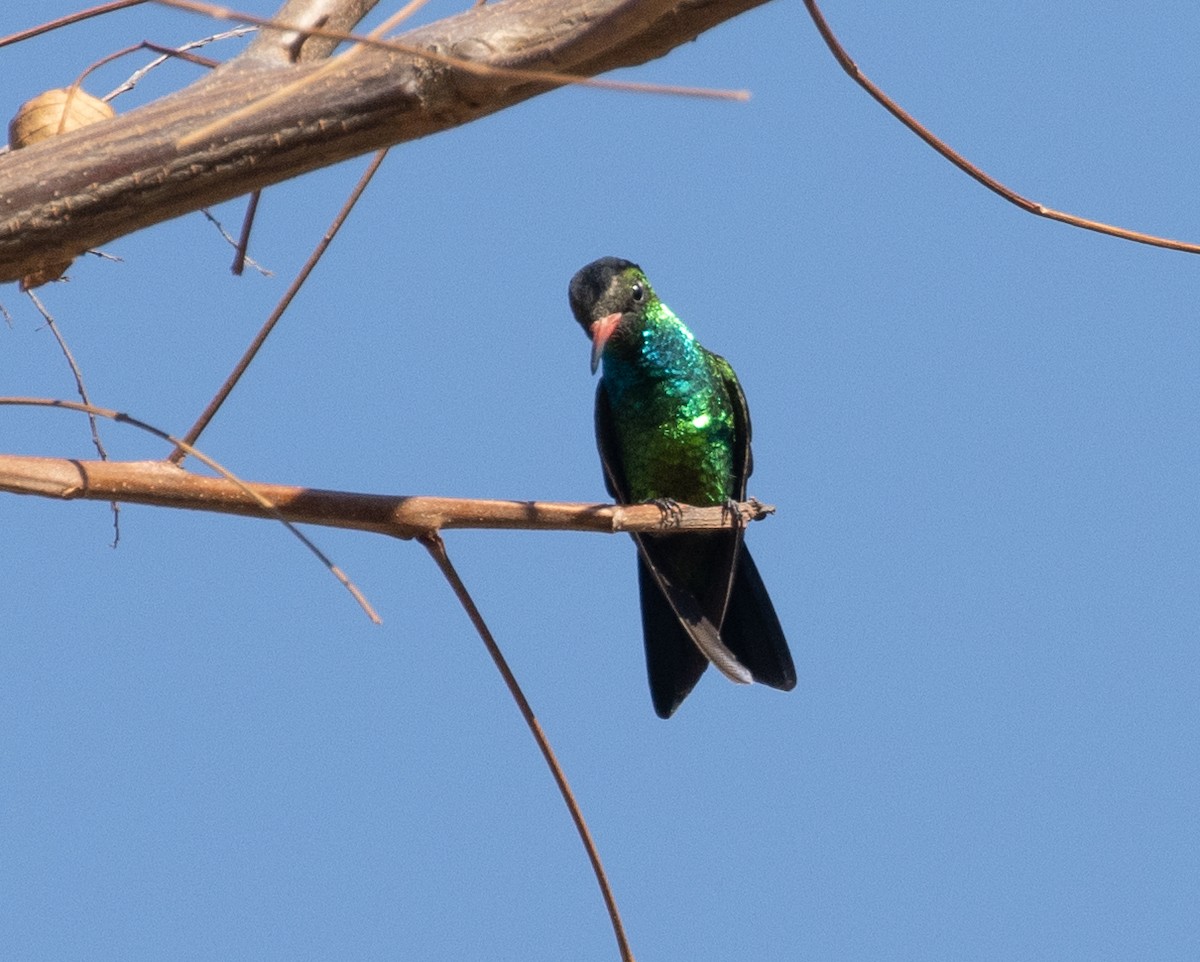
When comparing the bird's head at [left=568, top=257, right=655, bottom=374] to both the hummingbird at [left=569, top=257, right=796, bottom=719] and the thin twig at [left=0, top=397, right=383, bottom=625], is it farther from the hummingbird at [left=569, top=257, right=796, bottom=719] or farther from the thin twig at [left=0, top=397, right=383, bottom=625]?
the thin twig at [left=0, top=397, right=383, bottom=625]

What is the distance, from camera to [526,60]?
140 centimetres

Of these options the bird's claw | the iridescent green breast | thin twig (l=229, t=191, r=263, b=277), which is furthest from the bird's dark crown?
thin twig (l=229, t=191, r=263, b=277)

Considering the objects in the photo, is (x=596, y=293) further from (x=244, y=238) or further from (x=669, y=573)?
(x=244, y=238)

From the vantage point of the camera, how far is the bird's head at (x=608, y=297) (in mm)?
5324

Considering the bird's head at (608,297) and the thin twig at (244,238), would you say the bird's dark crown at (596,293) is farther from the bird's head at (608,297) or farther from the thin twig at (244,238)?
the thin twig at (244,238)

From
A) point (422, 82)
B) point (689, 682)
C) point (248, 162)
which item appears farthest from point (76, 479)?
point (689, 682)

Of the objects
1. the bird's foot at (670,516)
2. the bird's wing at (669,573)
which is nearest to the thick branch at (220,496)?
the bird's foot at (670,516)

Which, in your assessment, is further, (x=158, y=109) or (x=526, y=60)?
(x=158, y=109)

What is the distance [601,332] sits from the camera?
5.14m

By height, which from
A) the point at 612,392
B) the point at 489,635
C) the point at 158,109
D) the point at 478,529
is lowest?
the point at 489,635

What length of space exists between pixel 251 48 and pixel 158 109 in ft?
2.17

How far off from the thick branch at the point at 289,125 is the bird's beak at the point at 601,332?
3.35m

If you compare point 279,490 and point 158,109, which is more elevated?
point 158,109

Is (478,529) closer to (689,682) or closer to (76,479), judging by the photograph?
(76,479)
